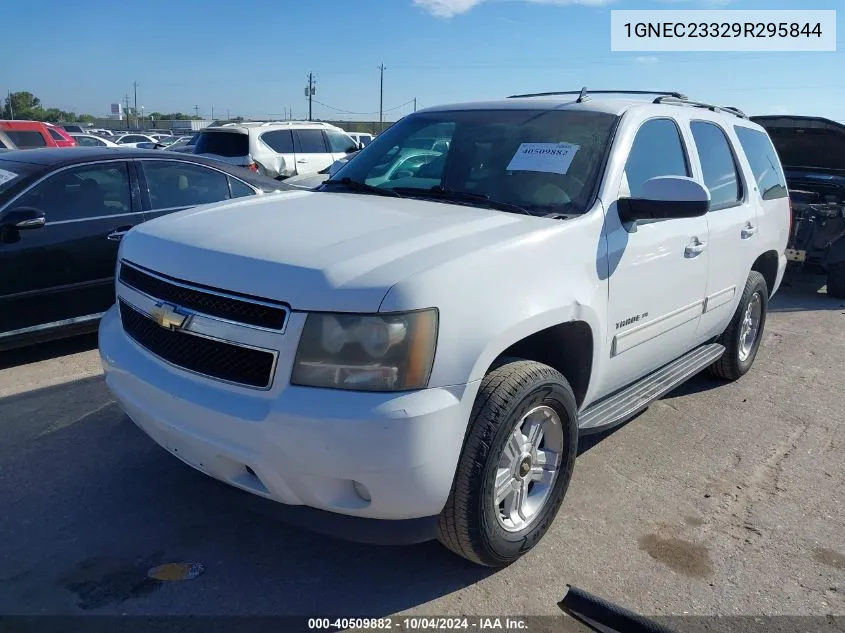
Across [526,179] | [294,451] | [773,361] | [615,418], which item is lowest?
[773,361]

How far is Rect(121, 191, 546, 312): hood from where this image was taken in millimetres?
2414

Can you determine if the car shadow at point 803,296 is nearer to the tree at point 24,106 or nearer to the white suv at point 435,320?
the white suv at point 435,320

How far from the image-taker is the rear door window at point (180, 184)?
5859 millimetres

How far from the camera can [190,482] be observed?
11.8ft

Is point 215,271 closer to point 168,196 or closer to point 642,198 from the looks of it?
point 642,198

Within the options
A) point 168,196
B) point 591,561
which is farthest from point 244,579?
point 168,196

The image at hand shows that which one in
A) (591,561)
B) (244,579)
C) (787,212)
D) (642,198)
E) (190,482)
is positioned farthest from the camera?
(787,212)

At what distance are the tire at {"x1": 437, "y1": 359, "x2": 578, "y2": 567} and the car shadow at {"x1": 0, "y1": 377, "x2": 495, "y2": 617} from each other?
24 centimetres

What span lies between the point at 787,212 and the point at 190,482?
4.73m

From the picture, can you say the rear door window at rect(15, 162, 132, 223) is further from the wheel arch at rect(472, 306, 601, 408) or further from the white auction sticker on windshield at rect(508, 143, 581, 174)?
the wheel arch at rect(472, 306, 601, 408)

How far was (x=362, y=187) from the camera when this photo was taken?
3934mm

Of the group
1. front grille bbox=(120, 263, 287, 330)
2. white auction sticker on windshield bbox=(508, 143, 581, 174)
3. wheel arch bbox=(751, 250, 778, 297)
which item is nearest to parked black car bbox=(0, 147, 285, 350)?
front grille bbox=(120, 263, 287, 330)

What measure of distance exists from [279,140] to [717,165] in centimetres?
1054

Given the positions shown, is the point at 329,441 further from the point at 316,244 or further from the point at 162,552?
the point at 162,552
